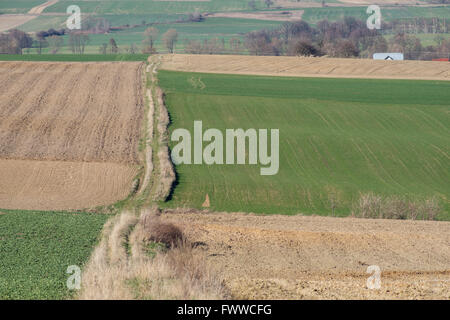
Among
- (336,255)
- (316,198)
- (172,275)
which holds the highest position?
(172,275)

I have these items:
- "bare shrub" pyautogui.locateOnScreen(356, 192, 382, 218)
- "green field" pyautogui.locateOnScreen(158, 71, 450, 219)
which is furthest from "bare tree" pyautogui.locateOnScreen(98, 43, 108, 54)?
"bare shrub" pyautogui.locateOnScreen(356, 192, 382, 218)

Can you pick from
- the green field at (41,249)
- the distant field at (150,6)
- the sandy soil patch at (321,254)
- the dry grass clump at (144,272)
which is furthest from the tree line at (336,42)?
the dry grass clump at (144,272)

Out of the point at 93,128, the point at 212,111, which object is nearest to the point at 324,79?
the point at 212,111

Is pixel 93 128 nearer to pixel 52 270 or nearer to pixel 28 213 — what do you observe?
pixel 28 213

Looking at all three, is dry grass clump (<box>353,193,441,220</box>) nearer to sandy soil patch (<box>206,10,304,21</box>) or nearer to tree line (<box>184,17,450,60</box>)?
tree line (<box>184,17,450,60</box>)
